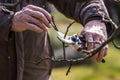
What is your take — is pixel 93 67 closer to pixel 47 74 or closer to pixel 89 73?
pixel 89 73

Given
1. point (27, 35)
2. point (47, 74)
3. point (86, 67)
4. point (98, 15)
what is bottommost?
point (86, 67)

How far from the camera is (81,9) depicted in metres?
2.00

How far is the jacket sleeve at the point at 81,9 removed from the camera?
1.90 m

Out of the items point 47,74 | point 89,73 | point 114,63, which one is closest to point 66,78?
point 89,73

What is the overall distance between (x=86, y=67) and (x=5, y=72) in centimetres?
383

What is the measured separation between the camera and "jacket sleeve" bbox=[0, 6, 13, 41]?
169cm

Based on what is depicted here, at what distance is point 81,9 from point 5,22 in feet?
1.33

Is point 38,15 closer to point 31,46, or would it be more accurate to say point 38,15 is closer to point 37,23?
point 37,23

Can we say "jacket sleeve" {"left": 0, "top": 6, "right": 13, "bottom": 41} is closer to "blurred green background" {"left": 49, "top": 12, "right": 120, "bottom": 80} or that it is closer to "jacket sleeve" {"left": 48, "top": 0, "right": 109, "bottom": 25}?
"jacket sleeve" {"left": 48, "top": 0, "right": 109, "bottom": 25}

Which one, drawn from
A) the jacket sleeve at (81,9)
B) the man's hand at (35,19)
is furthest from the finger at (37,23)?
the jacket sleeve at (81,9)

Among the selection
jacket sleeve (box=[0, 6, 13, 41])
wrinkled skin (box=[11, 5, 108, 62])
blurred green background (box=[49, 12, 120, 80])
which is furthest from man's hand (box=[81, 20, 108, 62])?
blurred green background (box=[49, 12, 120, 80])

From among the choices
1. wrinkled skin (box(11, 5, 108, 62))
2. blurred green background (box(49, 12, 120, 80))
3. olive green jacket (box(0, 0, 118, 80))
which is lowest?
blurred green background (box(49, 12, 120, 80))

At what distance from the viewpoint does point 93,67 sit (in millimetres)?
5695

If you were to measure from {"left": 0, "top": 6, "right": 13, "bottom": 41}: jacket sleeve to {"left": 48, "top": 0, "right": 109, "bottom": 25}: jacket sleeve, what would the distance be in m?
0.30
